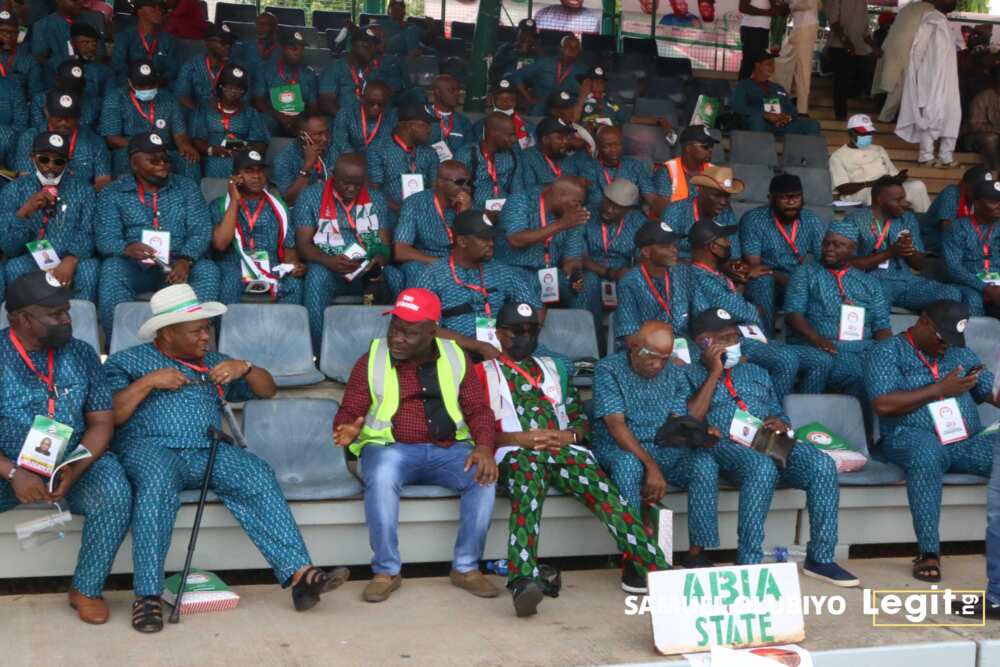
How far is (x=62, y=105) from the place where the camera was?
786cm

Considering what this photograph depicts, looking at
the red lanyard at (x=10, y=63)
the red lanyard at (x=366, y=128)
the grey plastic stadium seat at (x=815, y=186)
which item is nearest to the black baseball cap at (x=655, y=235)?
the red lanyard at (x=366, y=128)

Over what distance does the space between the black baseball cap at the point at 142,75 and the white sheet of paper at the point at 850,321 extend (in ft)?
16.2

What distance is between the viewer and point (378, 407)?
5.47 meters

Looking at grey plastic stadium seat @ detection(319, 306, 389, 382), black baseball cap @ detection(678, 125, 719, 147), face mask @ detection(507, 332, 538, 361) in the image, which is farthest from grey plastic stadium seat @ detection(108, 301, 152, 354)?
black baseball cap @ detection(678, 125, 719, 147)

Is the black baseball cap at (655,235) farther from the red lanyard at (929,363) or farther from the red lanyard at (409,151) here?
the red lanyard at (409,151)

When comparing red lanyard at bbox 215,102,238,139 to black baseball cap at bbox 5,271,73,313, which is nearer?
black baseball cap at bbox 5,271,73,313

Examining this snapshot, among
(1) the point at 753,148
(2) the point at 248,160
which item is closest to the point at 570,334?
(2) the point at 248,160

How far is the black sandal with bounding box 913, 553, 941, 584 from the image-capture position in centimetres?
585

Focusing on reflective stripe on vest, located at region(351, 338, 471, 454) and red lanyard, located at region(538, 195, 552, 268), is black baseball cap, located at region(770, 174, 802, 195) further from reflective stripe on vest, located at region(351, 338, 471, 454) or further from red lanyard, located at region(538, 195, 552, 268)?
reflective stripe on vest, located at region(351, 338, 471, 454)

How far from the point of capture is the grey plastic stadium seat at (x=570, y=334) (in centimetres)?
699

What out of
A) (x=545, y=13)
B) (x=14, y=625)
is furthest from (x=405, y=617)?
(x=545, y=13)

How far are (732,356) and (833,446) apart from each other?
2.31 ft

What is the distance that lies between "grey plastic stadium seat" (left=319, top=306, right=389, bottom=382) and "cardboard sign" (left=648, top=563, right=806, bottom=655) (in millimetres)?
2540

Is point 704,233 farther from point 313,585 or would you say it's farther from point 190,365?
point 313,585
